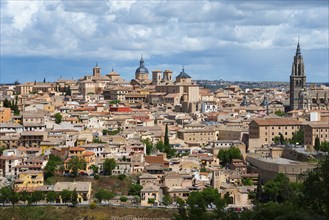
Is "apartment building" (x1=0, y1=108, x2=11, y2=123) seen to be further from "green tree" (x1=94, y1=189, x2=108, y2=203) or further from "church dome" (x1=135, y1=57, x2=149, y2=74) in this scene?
"church dome" (x1=135, y1=57, x2=149, y2=74)

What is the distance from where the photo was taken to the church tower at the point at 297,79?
85.1 meters

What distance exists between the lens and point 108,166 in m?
49.0

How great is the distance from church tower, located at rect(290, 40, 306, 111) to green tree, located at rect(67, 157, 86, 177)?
39.6 meters

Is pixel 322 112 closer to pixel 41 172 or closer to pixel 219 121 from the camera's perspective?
pixel 219 121

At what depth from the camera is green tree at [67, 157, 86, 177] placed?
48781mm

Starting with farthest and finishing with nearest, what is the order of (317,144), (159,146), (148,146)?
(159,146) → (317,144) → (148,146)

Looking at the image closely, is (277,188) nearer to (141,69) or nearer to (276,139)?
(276,139)

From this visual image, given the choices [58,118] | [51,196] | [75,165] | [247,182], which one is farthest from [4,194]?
[58,118]

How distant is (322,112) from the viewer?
74.1m

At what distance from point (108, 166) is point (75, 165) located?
78.4 inches

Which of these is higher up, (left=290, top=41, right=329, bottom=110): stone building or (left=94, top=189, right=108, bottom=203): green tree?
(left=290, top=41, right=329, bottom=110): stone building

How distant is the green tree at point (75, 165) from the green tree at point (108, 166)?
1335 millimetres

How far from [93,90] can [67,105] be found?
45.0ft

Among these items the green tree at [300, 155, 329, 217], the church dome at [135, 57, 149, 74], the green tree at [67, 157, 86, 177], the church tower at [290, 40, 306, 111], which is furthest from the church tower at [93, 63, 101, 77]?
the green tree at [300, 155, 329, 217]
